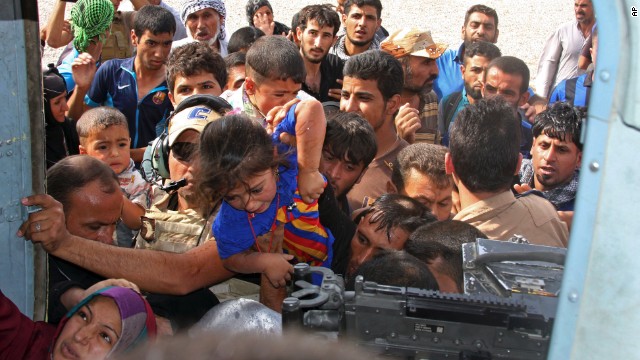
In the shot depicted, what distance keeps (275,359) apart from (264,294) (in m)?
→ 1.77

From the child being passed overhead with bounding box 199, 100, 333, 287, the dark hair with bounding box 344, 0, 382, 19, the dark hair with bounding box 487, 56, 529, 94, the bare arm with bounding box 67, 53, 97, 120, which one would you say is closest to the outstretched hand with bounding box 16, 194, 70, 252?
the child being passed overhead with bounding box 199, 100, 333, 287

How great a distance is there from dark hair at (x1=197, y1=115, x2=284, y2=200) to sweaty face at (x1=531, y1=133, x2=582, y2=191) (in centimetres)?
208

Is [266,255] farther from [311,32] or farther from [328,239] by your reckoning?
[311,32]

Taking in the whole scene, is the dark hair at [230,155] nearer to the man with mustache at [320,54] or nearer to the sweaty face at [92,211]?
the sweaty face at [92,211]

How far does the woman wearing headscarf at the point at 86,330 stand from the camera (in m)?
2.08

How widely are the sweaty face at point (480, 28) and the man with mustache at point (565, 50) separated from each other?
119 centimetres

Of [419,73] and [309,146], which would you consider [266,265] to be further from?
[419,73]

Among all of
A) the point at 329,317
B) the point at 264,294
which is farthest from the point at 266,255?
the point at 329,317

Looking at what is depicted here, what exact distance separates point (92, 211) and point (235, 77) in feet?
6.88

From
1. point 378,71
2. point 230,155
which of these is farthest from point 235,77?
point 230,155

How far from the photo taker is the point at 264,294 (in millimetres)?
2625

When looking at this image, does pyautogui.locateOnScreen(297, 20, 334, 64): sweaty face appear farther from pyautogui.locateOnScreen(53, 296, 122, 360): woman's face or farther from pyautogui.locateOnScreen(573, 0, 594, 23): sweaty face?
pyautogui.locateOnScreen(53, 296, 122, 360): woman's face

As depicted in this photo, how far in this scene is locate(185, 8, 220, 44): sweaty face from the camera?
6.02m

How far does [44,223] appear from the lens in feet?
7.61
